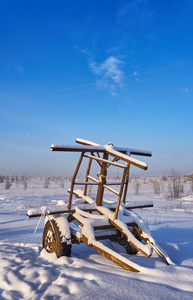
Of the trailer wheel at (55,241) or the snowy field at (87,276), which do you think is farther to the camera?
the trailer wheel at (55,241)

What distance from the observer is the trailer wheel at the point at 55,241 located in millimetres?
3418

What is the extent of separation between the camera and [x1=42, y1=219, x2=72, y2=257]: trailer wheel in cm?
342

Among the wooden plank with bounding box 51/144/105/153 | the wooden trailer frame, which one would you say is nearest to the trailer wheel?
the wooden trailer frame

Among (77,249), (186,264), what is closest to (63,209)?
(77,249)

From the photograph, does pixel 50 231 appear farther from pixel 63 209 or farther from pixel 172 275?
pixel 172 275

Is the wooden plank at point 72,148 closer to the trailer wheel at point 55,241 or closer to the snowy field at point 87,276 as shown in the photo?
the trailer wheel at point 55,241

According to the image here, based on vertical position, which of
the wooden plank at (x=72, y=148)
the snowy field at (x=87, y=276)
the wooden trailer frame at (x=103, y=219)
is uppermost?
the wooden plank at (x=72, y=148)

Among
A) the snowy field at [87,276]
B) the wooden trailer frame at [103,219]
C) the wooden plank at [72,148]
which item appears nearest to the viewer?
the snowy field at [87,276]

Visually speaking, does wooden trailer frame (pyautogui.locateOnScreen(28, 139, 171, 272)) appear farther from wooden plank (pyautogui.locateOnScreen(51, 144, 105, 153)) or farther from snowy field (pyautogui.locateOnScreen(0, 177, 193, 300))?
snowy field (pyautogui.locateOnScreen(0, 177, 193, 300))

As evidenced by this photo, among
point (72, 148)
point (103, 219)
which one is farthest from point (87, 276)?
point (72, 148)

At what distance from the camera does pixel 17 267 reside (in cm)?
316

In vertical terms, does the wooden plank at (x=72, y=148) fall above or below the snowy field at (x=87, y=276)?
above

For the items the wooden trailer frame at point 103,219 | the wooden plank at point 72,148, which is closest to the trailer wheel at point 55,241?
the wooden trailer frame at point 103,219

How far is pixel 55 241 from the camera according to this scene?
363 cm
